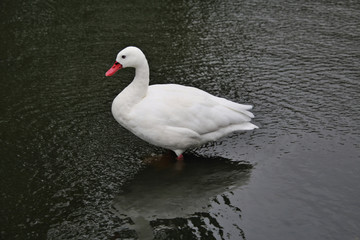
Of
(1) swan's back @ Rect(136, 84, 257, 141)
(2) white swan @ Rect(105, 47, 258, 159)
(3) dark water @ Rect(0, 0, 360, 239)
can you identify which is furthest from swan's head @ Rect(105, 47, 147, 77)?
(3) dark water @ Rect(0, 0, 360, 239)

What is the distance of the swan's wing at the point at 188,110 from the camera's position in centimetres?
801

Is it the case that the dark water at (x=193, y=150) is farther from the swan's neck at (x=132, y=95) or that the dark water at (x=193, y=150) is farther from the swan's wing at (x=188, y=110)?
the swan's neck at (x=132, y=95)

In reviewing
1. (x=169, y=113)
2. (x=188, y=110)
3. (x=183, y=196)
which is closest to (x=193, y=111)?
(x=188, y=110)

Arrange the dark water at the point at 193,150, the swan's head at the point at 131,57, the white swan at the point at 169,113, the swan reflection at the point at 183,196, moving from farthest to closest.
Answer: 1. the swan's head at the point at 131,57
2. the white swan at the point at 169,113
3. the dark water at the point at 193,150
4. the swan reflection at the point at 183,196

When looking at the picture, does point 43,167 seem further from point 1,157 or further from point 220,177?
point 220,177

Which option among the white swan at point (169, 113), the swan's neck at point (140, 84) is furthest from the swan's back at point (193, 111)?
the swan's neck at point (140, 84)

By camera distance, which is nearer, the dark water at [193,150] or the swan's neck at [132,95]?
the dark water at [193,150]

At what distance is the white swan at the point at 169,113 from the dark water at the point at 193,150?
539mm

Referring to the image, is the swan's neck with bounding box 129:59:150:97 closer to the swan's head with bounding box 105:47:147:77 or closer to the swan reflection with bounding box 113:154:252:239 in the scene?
the swan's head with bounding box 105:47:147:77

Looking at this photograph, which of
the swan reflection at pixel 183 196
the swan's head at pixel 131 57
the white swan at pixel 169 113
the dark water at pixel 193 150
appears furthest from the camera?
the swan's head at pixel 131 57

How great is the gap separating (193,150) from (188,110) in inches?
42.0

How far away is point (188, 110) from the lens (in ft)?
27.1

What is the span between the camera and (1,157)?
8.45 metres

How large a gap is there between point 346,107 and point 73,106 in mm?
5476
